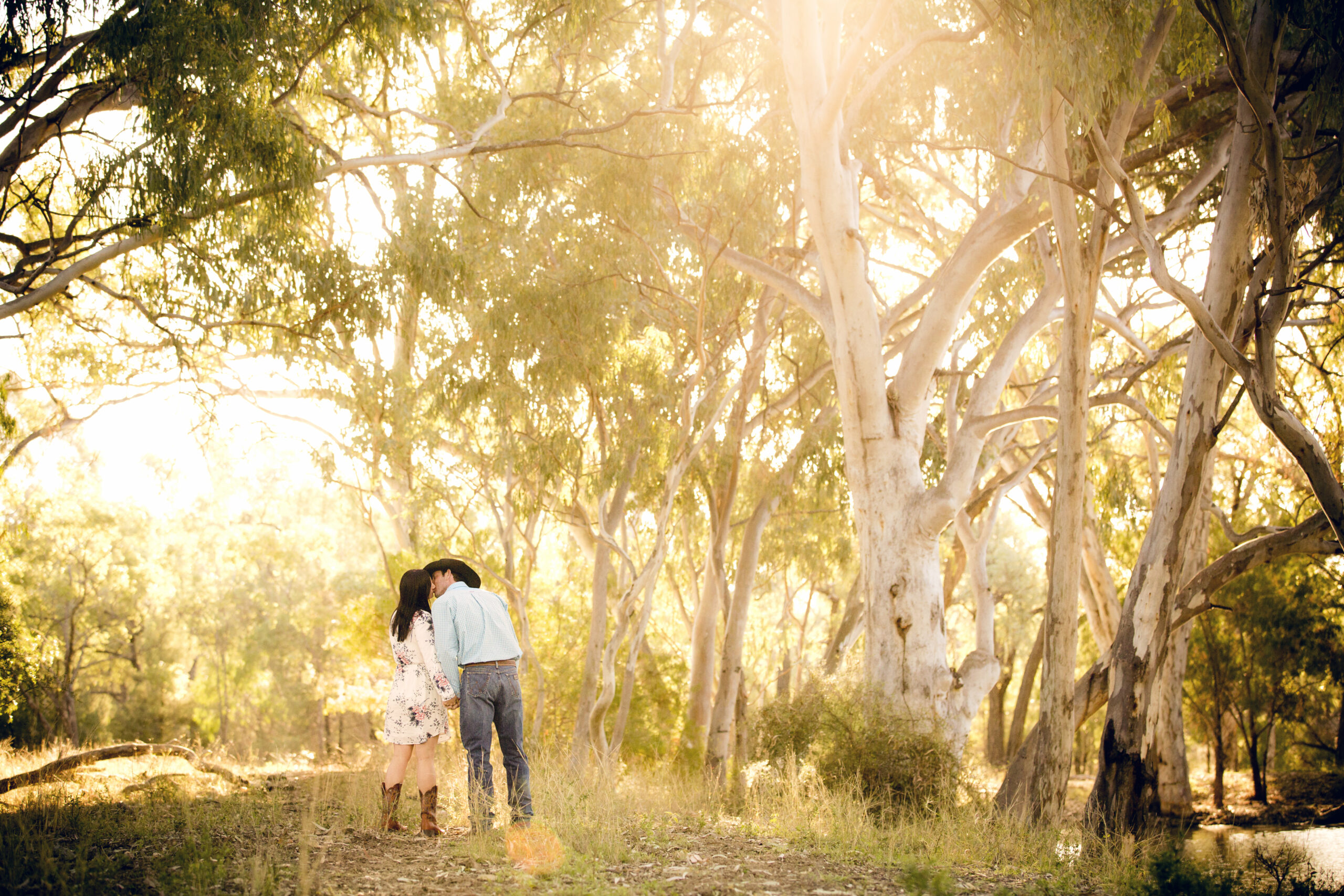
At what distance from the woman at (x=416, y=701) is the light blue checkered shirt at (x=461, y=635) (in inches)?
3.0

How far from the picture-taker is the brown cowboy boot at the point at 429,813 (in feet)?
15.5

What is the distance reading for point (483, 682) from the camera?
15.3ft

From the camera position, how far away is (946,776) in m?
6.30

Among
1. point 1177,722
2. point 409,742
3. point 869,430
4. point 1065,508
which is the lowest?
point 1177,722

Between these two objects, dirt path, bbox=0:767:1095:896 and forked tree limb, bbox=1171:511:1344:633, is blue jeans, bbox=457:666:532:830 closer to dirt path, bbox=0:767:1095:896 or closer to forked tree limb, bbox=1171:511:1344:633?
dirt path, bbox=0:767:1095:896

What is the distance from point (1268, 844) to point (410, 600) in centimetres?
854

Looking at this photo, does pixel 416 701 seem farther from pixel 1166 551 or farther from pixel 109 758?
pixel 1166 551

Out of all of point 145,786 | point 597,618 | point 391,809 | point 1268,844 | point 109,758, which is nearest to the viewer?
point 391,809

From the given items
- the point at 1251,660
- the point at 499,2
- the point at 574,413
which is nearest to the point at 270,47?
the point at 499,2

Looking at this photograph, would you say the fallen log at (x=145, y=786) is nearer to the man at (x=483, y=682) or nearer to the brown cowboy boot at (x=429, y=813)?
the brown cowboy boot at (x=429, y=813)

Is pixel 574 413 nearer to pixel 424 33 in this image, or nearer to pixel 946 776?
pixel 424 33

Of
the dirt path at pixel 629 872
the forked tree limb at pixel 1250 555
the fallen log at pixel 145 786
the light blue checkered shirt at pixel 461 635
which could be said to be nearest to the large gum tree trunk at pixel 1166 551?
the forked tree limb at pixel 1250 555

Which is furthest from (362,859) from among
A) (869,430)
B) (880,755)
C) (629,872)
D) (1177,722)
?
(1177,722)

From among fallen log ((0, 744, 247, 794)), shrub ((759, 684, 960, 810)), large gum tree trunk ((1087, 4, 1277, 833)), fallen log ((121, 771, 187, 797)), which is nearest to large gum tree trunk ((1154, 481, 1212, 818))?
large gum tree trunk ((1087, 4, 1277, 833))
